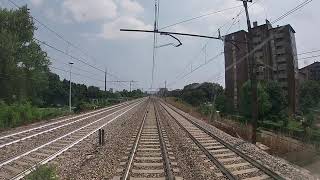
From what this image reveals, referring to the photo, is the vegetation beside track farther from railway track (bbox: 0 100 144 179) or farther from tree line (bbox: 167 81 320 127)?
railway track (bbox: 0 100 144 179)

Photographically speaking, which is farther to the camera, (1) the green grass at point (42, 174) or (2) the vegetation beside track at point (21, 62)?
(2) the vegetation beside track at point (21, 62)

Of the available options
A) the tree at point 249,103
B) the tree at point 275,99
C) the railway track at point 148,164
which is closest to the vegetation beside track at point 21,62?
the tree at point 249,103

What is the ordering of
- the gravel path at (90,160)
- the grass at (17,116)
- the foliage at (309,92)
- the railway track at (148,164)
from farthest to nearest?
the foliage at (309,92) < the grass at (17,116) < the gravel path at (90,160) < the railway track at (148,164)

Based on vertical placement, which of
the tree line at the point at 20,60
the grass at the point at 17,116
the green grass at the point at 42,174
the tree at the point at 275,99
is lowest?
the green grass at the point at 42,174

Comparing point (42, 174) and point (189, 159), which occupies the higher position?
point (42, 174)

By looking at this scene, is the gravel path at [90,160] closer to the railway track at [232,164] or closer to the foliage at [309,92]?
the railway track at [232,164]

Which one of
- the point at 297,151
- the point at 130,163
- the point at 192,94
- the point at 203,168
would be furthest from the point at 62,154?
the point at 192,94

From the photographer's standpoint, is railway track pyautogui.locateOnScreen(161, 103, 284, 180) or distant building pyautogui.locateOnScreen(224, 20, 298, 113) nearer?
railway track pyautogui.locateOnScreen(161, 103, 284, 180)

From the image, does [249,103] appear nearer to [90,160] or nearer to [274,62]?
[274,62]

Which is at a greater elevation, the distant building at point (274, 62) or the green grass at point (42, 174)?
the distant building at point (274, 62)

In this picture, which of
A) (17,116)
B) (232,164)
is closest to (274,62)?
(17,116)

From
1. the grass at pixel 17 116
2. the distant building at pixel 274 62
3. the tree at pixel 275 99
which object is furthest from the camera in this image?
the distant building at pixel 274 62

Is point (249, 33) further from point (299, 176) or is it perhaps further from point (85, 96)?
point (85, 96)

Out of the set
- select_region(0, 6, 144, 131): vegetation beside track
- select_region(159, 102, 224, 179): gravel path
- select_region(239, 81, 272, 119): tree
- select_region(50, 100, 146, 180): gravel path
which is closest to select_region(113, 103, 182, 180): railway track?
select_region(159, 102, 224, 179): gravel path
